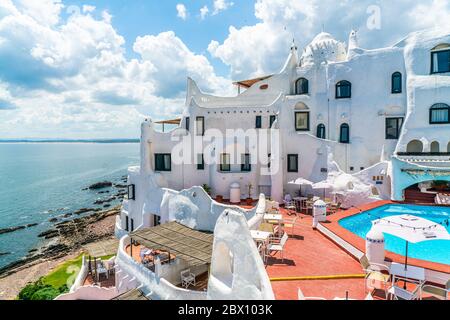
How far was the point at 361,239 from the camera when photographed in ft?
44.1

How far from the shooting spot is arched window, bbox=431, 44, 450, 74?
22.8 metres

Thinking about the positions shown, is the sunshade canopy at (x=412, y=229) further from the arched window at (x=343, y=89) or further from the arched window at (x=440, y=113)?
the arched window at (x=343, y=89)

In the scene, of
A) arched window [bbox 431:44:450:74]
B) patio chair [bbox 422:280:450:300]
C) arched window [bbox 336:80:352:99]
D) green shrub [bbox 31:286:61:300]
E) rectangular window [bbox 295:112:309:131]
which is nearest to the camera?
patio chair [bbox 422:280:450:300]

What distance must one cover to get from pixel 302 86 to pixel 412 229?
2218cm

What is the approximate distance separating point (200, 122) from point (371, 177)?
15.1 meters

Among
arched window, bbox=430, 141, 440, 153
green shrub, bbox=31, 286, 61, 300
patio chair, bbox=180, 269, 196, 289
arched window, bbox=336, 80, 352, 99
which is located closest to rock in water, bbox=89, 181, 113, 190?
green shrub, bbox=31, 286, 61, 300

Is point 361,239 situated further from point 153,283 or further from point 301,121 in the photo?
point 301,121

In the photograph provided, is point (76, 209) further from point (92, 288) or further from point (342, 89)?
point (342, 89)

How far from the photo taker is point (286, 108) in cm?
2641

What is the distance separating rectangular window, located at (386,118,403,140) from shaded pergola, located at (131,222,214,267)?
61.9 ft

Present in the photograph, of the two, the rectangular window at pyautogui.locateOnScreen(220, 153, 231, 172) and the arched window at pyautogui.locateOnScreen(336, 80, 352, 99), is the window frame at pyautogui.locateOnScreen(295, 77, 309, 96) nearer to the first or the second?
the arched window at pyautogui.locateOnScreen(336, 80, 352, 99)

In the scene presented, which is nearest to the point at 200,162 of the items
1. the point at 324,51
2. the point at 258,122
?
the point at 258,122
